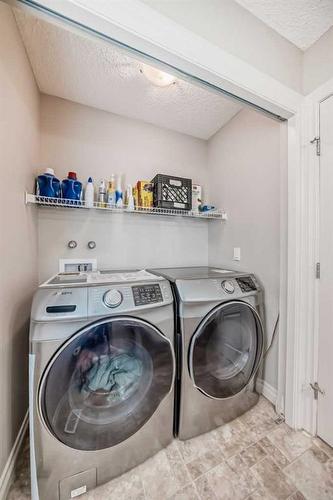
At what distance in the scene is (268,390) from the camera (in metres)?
1.52

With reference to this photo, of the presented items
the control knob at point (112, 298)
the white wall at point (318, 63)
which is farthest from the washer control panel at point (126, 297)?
the white wall at point (318, 63)

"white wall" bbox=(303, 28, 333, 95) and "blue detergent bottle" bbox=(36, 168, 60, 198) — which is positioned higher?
"white wall" bbox=(303, 28, 333, 95)

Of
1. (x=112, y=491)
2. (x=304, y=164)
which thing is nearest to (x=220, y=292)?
(x=304, y=164)

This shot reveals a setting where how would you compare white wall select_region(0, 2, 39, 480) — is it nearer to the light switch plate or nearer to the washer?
the washer

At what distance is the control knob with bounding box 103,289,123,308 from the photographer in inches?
37.0

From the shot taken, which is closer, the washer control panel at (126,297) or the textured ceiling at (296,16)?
the washer control panel at (126,297)

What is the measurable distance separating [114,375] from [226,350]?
73cm

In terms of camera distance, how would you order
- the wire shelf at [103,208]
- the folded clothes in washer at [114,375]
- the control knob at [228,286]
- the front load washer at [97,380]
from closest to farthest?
the front load washer at [97,380] → the folded clothes in washer at [114,375] → the control knob at [228,286] → the wire shelf at [103,208]

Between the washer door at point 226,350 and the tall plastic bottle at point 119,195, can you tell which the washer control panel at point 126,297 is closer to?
the washer door at point 226,350

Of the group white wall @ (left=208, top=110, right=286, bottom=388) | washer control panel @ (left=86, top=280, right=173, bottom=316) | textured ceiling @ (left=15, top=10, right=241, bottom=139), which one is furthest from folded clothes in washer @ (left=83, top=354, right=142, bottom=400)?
textured ceiling @ (left=15, top=10, right=241, bottom=139)

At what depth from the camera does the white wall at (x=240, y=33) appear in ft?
3.00

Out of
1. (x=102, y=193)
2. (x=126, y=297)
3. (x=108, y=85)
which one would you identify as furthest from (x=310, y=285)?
(x=108, y=85)

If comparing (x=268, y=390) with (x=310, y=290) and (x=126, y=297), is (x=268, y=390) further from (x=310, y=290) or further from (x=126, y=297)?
(x=126, y=297)

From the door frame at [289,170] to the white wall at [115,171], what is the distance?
980 mm
